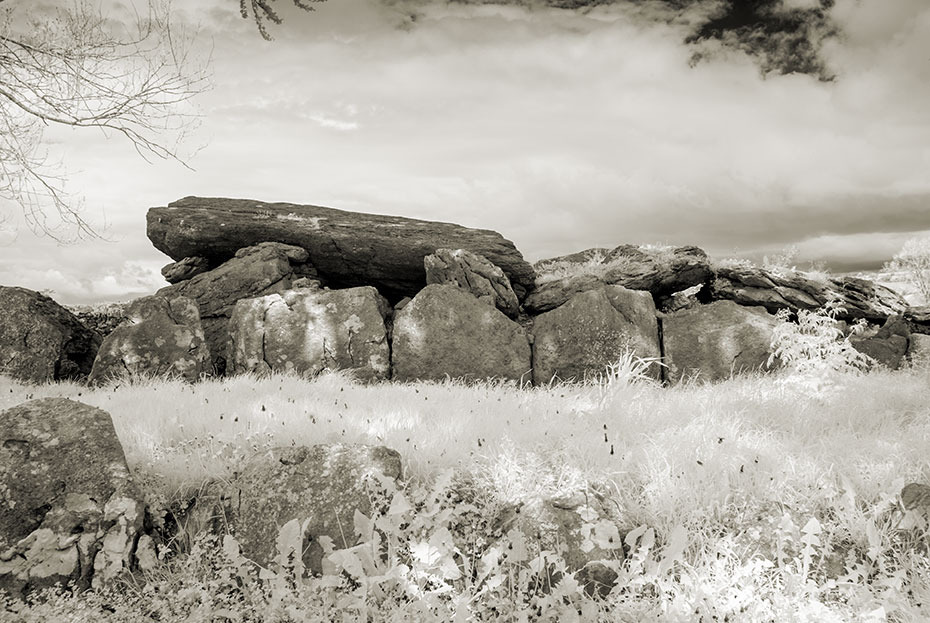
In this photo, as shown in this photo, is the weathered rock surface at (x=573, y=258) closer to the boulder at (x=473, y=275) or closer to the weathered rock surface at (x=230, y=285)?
the boulder at (x=473, y=275)

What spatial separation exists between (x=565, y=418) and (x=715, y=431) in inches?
56.0

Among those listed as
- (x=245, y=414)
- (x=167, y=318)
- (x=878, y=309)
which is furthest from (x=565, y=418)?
(x=878, y=309)

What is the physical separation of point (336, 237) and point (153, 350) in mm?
3776

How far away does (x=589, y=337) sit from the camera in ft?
32.3

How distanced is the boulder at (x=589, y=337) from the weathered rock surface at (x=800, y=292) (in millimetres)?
2431

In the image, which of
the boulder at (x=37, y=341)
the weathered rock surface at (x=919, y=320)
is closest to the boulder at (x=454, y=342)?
the boulder at (x=37, y=341)

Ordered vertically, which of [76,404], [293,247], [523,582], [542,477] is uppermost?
[293,247]

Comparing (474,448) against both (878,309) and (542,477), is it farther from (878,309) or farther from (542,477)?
(878,309)

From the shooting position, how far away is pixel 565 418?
20.7 ft

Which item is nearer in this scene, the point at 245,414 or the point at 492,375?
the point at 245,414

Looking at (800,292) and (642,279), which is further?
(800,292)

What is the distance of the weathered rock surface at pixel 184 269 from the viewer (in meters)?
11.9

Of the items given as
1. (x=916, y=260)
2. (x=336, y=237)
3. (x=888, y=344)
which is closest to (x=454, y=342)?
(x=336, y=237)

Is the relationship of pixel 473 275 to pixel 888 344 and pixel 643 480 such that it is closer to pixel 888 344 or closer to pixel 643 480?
pixel 643 480
